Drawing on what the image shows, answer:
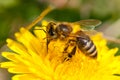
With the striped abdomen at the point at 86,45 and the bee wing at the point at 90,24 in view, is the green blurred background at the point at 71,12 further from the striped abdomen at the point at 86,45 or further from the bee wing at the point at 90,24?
the striped abdomen at the point at 86,45

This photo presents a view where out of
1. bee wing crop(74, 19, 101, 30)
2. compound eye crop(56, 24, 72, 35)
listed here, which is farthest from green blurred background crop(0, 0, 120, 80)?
compound eye crop(56, 24, 72, 35)

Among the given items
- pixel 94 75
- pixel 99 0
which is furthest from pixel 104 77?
pixel 99 0

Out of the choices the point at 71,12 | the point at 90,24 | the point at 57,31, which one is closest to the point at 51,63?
the point at 57,31

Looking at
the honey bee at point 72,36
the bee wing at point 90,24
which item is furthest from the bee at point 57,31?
the bee wing at point 90,24

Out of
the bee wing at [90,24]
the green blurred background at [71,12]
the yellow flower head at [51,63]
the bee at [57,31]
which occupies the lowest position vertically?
the yellow flower head at [51,63]

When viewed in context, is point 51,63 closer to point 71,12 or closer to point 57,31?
point 57,31

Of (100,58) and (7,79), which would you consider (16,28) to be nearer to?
(7,79)
